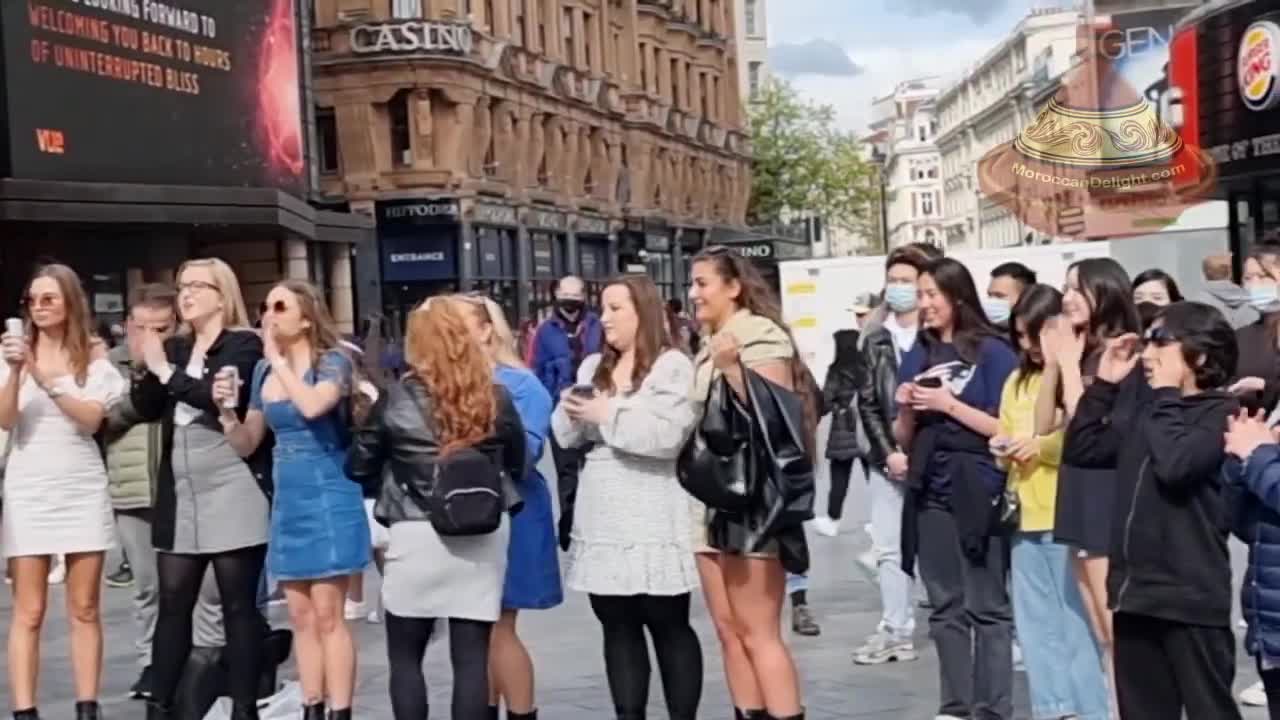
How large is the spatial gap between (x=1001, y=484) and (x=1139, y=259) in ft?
111

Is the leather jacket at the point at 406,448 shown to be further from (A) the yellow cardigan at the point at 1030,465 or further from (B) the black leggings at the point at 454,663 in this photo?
(A) the yellow cardigan at the point at 1030,465

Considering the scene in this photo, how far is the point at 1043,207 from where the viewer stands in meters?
43.3

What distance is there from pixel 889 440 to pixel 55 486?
3837 mm

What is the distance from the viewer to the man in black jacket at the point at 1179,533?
604cm

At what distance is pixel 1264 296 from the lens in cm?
785

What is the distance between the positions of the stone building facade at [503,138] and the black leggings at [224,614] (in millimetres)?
34625

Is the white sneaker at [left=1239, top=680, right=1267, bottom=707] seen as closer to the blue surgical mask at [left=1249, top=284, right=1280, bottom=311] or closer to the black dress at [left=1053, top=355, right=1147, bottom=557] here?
the black dress at [left=1053, top=355, right=1147, bottom=557]

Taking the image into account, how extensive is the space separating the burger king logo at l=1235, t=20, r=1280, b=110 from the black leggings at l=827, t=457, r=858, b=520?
14.2 metres

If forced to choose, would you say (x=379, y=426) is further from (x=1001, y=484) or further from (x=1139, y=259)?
(x=1139, y=259)

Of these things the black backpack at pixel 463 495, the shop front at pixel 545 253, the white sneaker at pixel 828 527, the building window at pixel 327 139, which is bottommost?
the white sneaker at pixel 828 527

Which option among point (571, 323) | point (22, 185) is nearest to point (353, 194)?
point (22, 185)

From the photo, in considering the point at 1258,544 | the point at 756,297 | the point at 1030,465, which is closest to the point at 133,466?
the point at 756,297

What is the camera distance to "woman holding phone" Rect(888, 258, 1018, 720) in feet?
26.4

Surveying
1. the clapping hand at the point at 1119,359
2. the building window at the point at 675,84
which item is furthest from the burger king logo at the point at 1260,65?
the building window at the point at 675,84
